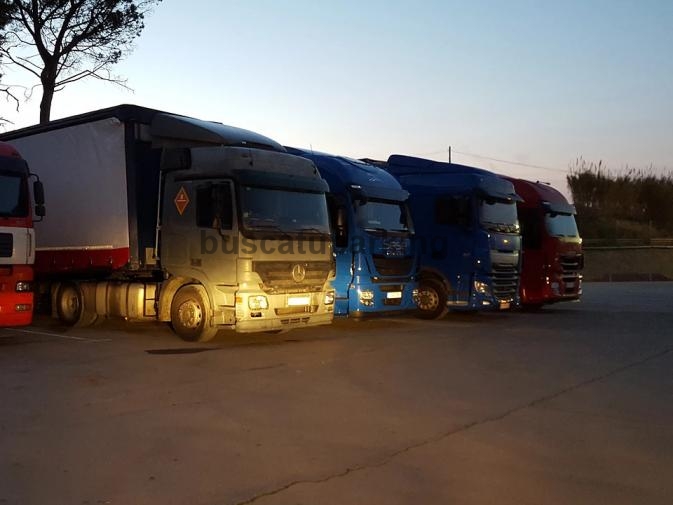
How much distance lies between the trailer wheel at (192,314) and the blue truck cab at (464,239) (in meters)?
5.42

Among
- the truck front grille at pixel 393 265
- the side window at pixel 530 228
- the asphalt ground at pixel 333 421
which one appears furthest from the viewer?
the side window at pixel 530 228

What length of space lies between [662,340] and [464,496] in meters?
9.73

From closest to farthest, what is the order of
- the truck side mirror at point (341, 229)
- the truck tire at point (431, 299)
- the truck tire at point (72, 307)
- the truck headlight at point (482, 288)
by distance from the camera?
the truck side mirror at point (341, 229) < the truck tire at point (72, 307) < the truck headlight at point (482, 288) < the truck tire at point (431, 299)

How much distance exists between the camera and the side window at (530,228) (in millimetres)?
18219

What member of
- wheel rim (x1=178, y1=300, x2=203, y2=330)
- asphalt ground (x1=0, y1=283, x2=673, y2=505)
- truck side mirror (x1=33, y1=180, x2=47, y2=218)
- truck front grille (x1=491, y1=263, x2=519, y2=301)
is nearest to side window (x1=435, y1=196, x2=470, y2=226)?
truck front grille (x1=491, y1=263, x2=519, y2=301)

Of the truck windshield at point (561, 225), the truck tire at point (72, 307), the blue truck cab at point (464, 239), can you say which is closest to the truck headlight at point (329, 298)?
the blue truck cab at point (464, 239)

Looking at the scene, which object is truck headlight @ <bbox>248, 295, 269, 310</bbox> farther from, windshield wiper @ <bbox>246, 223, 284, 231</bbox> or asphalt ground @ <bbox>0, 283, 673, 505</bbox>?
windshield wiper @ <bbox>246, 223, 284, 231</bbox>

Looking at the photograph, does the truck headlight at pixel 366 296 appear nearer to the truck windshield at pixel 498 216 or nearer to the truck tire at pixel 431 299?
the truck tire at pixel 431 299

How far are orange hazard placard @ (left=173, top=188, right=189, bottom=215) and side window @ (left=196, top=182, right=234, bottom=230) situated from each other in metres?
0.39

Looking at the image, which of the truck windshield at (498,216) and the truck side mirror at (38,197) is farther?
the truck windshield at (498,216)

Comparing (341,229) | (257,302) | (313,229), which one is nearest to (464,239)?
(341,229)

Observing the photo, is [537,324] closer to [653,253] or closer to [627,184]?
[653,253]

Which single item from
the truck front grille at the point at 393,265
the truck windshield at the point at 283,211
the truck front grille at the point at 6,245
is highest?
the truck windshield at the point at 283,211

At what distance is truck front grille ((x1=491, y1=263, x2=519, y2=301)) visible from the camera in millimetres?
15703
